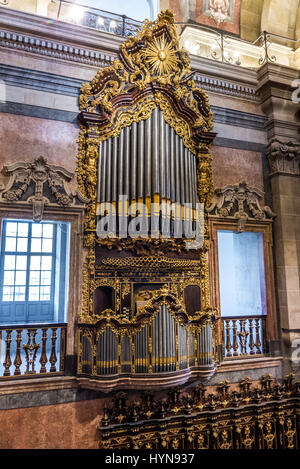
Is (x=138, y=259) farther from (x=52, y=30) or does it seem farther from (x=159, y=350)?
(x=52, y=30)

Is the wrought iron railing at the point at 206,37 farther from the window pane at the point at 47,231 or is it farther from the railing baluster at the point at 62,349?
the railing baluster at the point at 62,349

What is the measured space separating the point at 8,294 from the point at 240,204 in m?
4.94

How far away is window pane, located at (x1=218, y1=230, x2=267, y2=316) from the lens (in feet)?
23.1

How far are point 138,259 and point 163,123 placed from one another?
7.33 feet

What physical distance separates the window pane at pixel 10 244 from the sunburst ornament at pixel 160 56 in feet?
14.0

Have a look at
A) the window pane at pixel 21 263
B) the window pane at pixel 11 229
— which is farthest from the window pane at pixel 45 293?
the window pane at pixel 11 229

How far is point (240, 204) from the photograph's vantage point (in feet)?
20.7

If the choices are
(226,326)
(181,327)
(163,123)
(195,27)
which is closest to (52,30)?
(163,123)

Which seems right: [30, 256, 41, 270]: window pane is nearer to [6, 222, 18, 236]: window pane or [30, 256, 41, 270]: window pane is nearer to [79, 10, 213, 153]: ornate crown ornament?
[6, 222, 18, 236]: window pane

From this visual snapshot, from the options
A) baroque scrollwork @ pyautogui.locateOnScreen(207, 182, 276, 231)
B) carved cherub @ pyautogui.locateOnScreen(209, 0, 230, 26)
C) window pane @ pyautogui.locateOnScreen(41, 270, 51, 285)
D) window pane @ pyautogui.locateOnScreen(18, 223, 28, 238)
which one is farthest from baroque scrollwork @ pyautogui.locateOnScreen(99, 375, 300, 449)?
carved cherub @ pyautogui.locateOnScreen(209, 0, 230, 26)

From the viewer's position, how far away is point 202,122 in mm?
5977

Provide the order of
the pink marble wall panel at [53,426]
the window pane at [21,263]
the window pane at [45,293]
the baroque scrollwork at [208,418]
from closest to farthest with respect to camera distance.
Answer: the pink marble wall panel at [53,426] → the baroque scrollwork at [208,418] → the window pane at [21,263] → the window pane at [45,293]

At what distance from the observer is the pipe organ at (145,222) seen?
474 cm

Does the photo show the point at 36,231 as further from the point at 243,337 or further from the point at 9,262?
the point at 243,337
